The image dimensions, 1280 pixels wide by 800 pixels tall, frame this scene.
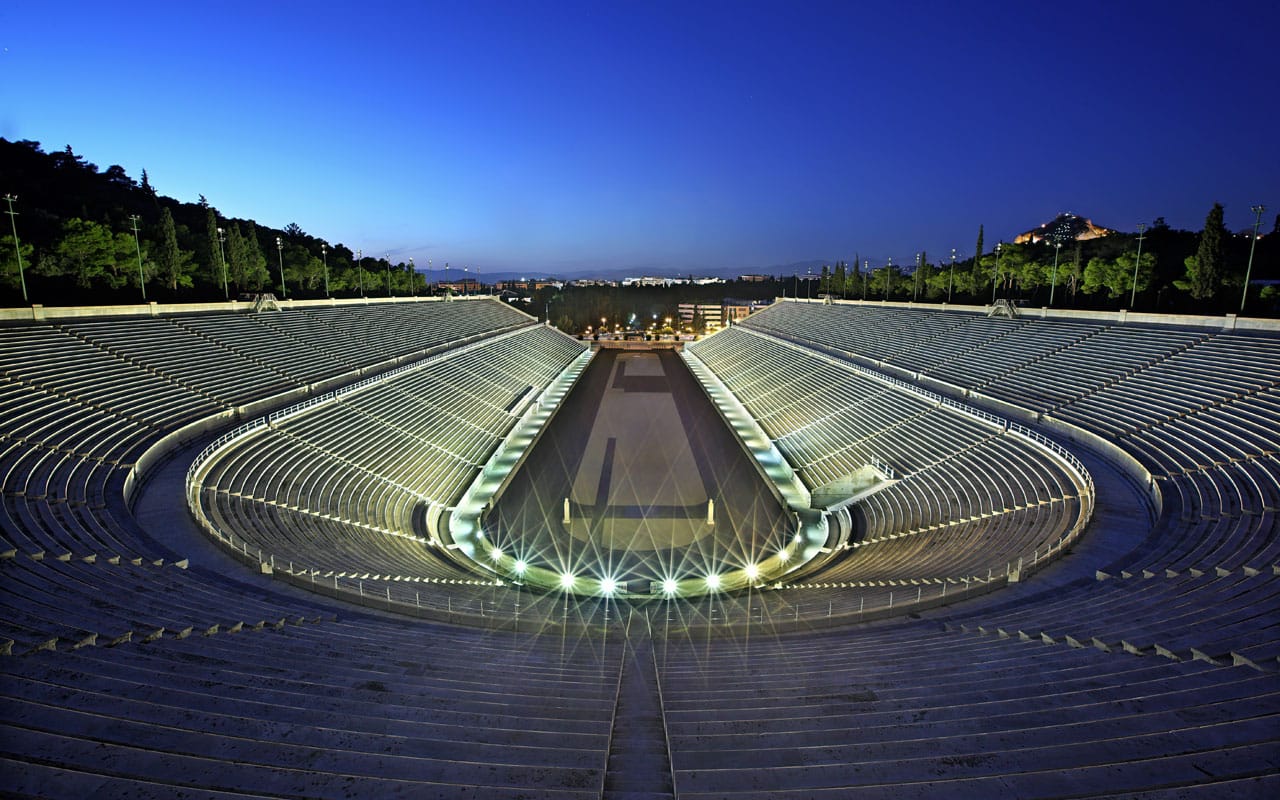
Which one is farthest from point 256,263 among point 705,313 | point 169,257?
point 705,313

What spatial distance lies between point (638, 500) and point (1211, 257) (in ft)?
→ 117

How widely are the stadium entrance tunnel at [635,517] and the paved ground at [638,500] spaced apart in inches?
2.1

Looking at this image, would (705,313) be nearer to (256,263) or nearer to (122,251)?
(256,263)

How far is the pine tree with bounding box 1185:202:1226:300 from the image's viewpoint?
1297 inches

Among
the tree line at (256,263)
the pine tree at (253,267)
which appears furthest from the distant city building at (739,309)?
the pine tree at (253,267)

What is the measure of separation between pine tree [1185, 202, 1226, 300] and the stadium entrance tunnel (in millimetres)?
28405

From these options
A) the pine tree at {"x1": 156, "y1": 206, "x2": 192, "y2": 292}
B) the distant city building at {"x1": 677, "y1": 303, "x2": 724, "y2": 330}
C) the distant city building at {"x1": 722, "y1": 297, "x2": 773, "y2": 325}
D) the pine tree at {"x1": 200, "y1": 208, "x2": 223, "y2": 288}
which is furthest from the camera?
the distant city building at {"x1": 677, "y1": 303, "x2": 724, "y2": 330}

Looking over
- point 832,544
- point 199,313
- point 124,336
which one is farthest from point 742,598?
point 199,313

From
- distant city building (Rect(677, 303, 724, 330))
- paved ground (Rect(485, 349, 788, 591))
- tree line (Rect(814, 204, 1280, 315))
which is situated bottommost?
paved ground (Rect(485, 349, 788, 591))

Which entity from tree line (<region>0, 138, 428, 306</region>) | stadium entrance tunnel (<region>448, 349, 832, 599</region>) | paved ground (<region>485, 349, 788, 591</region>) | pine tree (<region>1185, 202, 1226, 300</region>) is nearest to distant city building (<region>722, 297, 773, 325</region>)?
tree line (<region>0, 138, 428, 306</region>)

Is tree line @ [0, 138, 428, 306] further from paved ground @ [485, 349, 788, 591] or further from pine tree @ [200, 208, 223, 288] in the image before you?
paved ground @ [485, 349, 788, 591]

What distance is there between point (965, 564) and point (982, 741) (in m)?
8.33

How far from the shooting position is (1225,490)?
1334 cm

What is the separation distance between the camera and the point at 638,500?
21.6 meters
